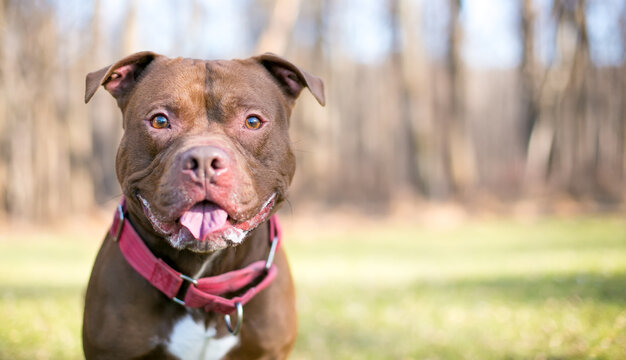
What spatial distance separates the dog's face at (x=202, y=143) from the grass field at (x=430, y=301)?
2359mm

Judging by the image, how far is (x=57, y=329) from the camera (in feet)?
18.0

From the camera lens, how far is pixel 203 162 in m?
2.56

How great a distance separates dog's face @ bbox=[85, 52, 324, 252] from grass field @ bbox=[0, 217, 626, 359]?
2.36 metres

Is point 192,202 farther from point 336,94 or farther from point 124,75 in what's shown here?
point 336,94

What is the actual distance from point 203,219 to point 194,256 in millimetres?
403

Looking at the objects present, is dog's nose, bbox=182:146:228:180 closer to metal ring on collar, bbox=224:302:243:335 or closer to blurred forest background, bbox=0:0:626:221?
metal ring on collar, bbox=224:302:243:335

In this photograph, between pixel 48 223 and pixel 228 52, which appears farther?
pixel 228 52

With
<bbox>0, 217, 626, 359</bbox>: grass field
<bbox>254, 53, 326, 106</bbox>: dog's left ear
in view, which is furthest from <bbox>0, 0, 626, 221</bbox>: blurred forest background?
<bbox>254, 53, 326, 106</bbox>: dog's left ear

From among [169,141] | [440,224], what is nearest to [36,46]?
[440,224]

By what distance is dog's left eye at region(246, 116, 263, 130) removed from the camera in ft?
9.96

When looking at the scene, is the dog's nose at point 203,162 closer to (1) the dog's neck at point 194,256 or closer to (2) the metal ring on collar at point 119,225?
(1) the dog's neck at point 194,256

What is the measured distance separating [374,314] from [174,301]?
377 cm

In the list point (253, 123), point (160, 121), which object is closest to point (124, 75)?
point (160, 121)

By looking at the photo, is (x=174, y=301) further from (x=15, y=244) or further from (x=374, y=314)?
(x=15, y=244)
